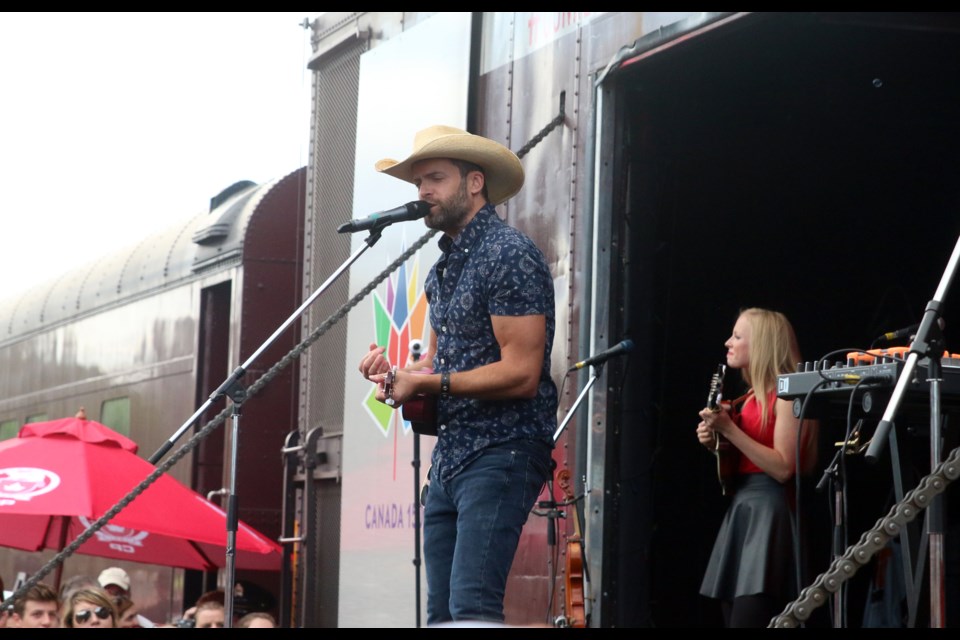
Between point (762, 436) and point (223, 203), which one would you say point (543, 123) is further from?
point (223, 203)

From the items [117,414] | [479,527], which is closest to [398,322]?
[479,527]

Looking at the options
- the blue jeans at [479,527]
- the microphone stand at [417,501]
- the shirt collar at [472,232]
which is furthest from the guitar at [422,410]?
the microphone stand at [417,501]

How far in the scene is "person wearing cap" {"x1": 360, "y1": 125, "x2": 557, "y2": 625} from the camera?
331 cm

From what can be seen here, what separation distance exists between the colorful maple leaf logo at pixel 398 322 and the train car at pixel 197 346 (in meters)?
2.57

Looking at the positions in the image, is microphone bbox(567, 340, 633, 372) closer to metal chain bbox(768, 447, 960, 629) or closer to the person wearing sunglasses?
metal chain bbox(768, 447, 960, 629)

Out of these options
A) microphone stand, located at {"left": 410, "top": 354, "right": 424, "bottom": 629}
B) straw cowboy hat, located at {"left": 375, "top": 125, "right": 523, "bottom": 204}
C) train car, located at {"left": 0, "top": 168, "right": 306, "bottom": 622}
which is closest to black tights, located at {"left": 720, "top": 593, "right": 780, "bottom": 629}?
microphone stand, located at {"left": 410, "top": 354, "right": 424, "bottom": 629}

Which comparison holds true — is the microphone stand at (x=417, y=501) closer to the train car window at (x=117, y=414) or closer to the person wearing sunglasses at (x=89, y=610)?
the person wearing sunglasses at (x=89, y=610)

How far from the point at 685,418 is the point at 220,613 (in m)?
2.72

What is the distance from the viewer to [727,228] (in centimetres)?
569

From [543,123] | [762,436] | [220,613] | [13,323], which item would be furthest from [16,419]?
[762,436]

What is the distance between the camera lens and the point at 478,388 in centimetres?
340

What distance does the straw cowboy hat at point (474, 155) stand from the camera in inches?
145

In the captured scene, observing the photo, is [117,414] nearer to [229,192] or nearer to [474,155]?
[229,192]

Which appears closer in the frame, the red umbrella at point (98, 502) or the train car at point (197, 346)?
the red umbrella at point (98, 502)
